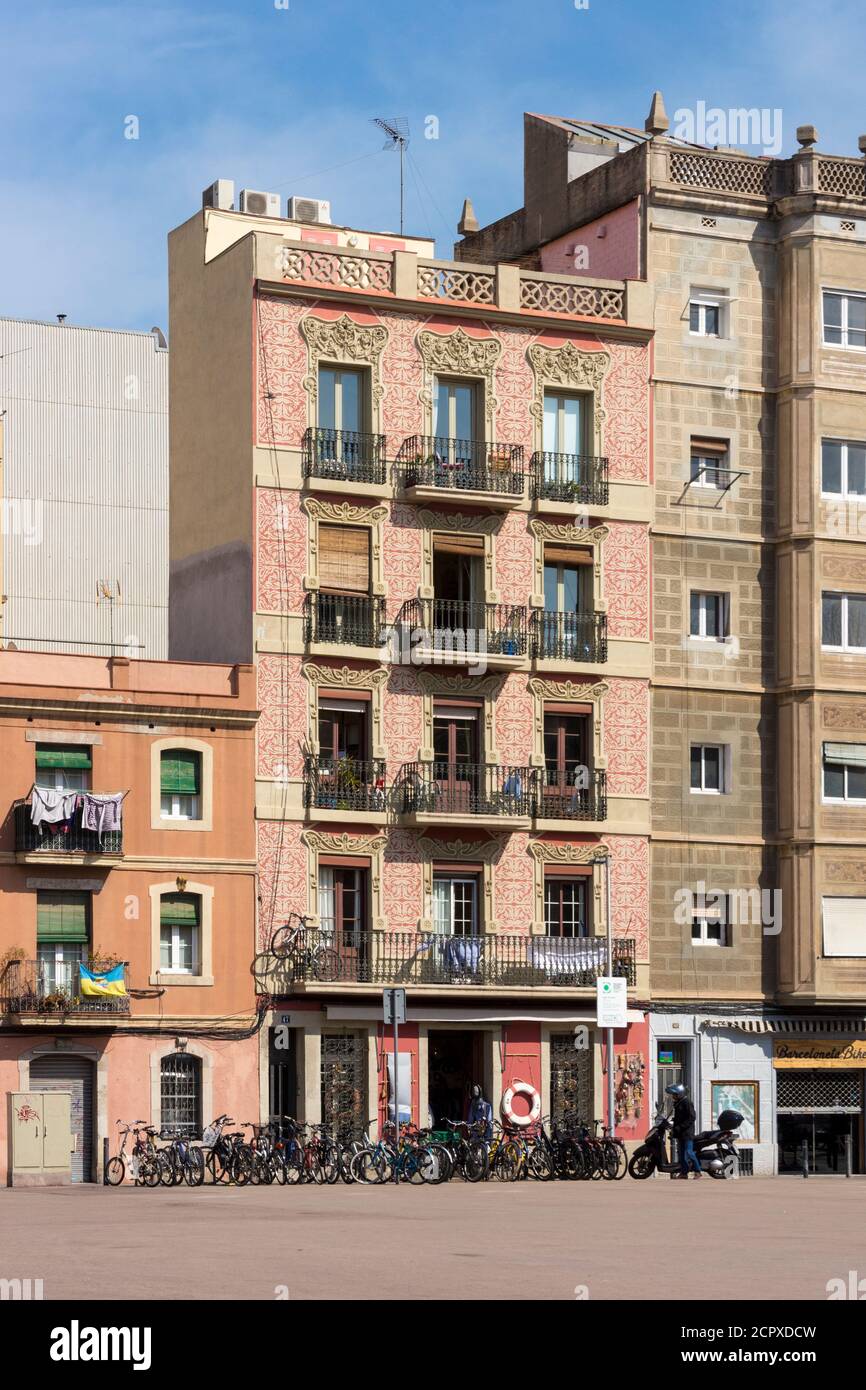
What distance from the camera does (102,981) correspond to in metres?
45.8

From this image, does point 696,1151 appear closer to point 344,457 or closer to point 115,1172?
point 115,1172

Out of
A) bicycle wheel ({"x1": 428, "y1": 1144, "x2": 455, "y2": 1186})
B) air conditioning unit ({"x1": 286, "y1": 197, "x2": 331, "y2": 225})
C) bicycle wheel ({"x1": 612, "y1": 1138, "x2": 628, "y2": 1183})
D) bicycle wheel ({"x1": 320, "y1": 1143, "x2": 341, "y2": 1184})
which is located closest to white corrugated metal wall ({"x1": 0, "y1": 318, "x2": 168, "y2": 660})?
air conditioning unit ({"x1": 286, "y1": 197, "x2": 331, "y2": 225})

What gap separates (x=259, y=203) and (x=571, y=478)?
12071mm

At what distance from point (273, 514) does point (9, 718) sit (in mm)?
7002

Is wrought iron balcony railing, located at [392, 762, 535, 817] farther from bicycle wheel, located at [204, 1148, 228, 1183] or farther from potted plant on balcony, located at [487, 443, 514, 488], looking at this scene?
bicycle wheel, located at [204, 1148, 228, 1183]

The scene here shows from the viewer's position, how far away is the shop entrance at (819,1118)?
5244 centimetres

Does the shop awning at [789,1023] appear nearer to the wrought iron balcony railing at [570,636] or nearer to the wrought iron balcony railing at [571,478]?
the wrought iron balcony railing at [570,636]

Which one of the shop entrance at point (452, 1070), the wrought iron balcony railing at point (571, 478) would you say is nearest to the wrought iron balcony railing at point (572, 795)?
the shop entrance at point (452, 1070)

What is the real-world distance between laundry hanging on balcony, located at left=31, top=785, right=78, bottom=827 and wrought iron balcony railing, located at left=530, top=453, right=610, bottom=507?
12.5 m

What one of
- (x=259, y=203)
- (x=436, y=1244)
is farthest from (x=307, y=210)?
(x=436, y=1244)

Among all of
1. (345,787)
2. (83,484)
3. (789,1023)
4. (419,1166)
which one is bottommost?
(419,1166)

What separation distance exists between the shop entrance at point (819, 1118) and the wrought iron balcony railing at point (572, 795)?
7.26 metres

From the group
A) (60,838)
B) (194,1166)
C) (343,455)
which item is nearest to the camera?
(194,1166)
